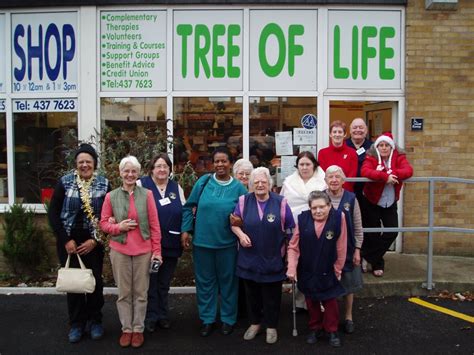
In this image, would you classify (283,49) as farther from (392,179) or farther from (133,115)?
(392,179)

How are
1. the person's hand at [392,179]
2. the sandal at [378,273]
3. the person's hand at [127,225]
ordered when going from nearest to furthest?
1. the person's hand at [127,225]
2. the person's hand at [392,179]
3. the sandal at [378,273]

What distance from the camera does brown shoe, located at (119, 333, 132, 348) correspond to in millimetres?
4395

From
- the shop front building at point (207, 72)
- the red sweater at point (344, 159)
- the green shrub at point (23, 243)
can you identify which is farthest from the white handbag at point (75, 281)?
the shop front building at point (207, 72)

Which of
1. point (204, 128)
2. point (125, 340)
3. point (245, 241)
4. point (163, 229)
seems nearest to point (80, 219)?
point (163, 229)

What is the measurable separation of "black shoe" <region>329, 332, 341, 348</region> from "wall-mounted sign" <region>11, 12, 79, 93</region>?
16.1 feet

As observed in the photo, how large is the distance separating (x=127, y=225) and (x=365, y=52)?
4.44 meters

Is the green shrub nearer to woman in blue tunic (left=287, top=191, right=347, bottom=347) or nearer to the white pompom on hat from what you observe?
woman in blue tunic (left=287, top=191, right=347, bottom=347)

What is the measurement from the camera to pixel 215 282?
470 cm

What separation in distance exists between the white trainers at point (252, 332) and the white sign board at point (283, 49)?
3610 millimetres

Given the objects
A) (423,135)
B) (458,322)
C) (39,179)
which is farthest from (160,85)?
(458,322)

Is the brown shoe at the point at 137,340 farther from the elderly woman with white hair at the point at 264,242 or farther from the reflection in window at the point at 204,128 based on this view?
the reflection in window at the point at 204,128

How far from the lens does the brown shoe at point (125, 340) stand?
4395mm

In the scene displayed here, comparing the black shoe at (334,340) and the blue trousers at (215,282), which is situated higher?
the blue trousers at (215,282)

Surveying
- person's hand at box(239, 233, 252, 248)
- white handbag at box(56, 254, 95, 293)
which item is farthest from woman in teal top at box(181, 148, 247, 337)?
white handbag at box(56, 254, 95, 293)
